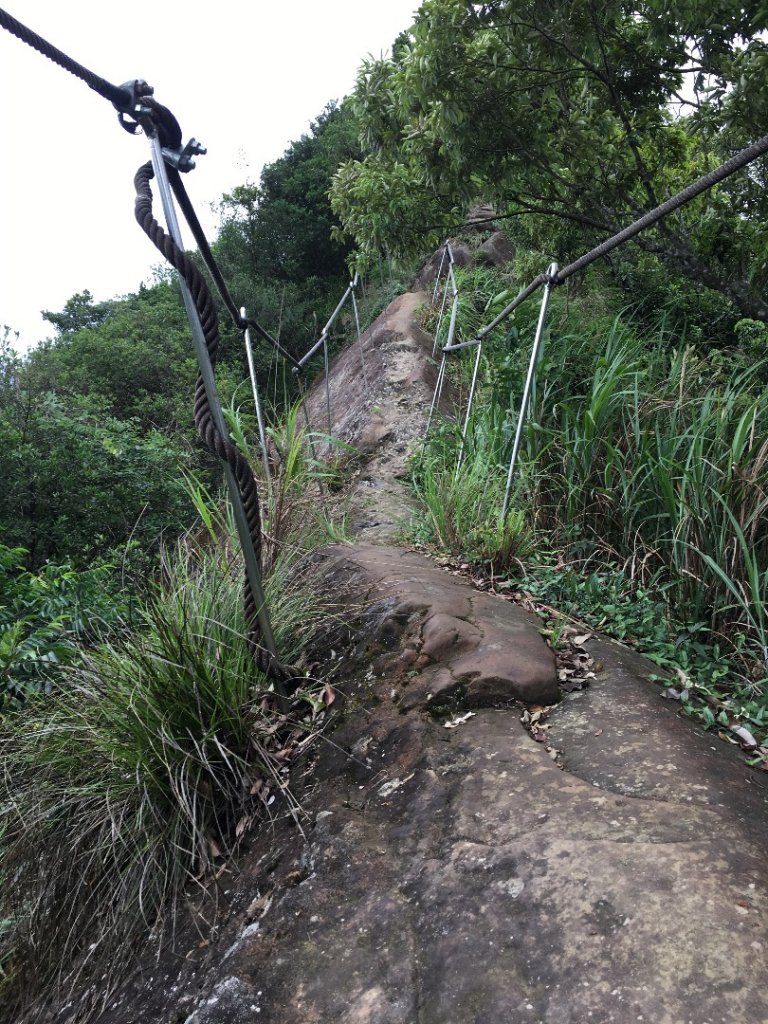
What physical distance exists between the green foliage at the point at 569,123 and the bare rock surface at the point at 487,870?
12.3ft

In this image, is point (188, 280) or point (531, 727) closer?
point (188, 280)

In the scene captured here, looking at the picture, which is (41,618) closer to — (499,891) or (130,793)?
(130,793)

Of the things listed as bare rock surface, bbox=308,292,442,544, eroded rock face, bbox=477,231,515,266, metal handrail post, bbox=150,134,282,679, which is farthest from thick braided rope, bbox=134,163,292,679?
eroded rock face, bbox=477,231,515,266

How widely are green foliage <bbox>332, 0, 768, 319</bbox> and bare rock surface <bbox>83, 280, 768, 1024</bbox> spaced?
3.74m

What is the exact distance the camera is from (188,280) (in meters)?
1.81

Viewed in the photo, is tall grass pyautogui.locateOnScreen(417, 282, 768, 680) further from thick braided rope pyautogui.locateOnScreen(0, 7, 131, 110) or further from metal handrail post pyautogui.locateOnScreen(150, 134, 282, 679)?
thick braided rope pyautogui.locateOnScreen(0, 7, 131, 110)

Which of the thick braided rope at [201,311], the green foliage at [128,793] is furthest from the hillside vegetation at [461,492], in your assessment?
the thick braided rope at [201,311]

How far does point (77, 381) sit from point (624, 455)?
35.5ft

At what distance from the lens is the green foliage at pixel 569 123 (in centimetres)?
473

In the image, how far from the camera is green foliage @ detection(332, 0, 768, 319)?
473cm

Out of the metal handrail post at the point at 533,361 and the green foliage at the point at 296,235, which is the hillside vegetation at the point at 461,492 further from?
the green foliage at the point at 296,235

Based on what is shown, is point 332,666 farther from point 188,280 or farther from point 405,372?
point 405,372

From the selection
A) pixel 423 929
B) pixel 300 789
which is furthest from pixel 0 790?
pixel 423 929

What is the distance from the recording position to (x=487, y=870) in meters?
1.64
